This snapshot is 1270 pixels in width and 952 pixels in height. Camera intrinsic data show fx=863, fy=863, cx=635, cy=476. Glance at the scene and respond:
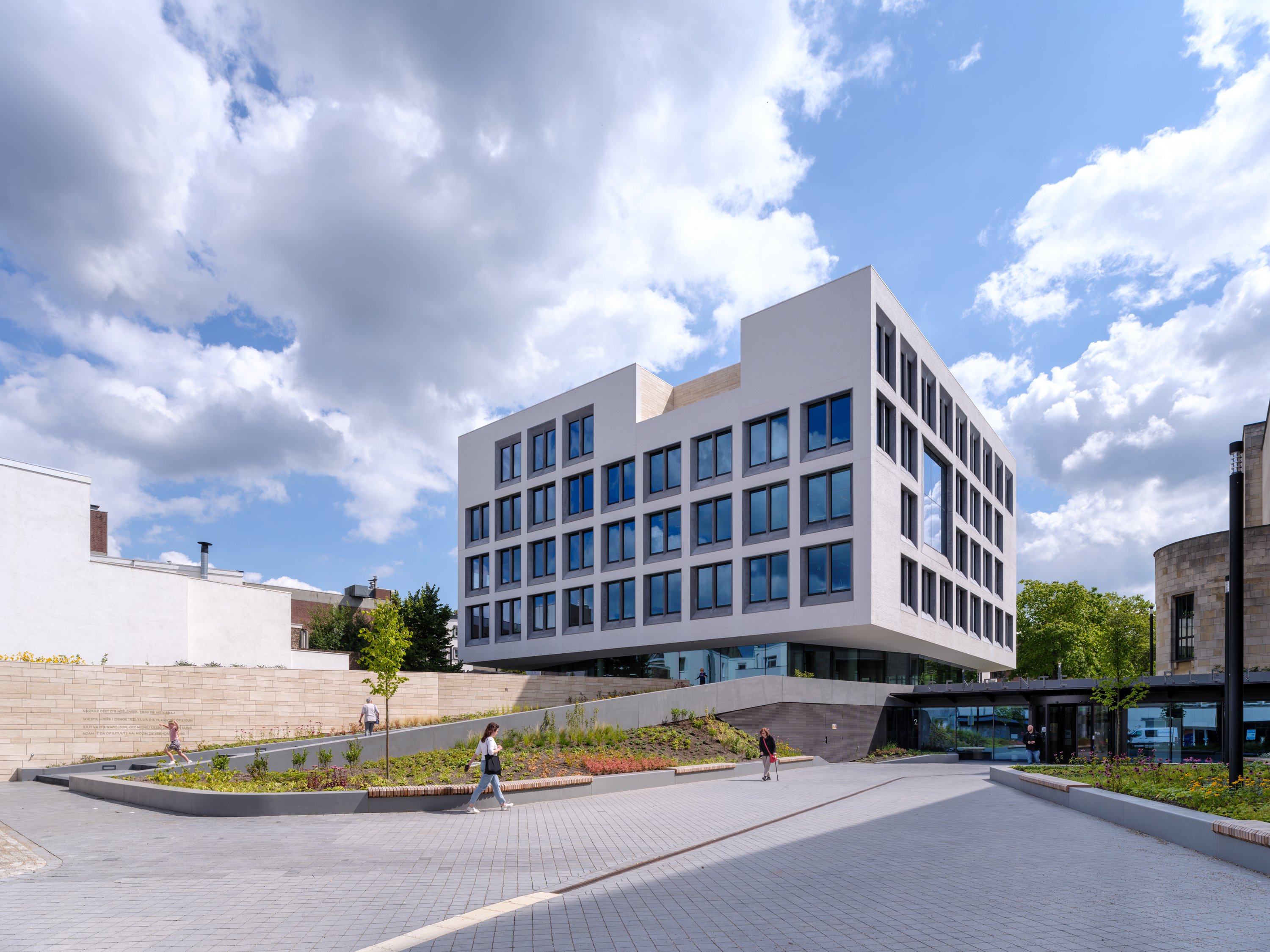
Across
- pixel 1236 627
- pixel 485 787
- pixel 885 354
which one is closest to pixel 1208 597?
pixel 885 354

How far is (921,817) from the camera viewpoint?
1550 cm

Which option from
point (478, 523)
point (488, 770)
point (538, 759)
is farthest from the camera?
point (478, 523)

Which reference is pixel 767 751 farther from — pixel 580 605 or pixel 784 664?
pixel 580 605

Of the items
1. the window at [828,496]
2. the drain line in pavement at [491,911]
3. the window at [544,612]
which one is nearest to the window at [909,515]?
the window at [828,496]

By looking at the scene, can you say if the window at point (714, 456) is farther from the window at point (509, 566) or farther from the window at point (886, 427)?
the window at point (509, 566)

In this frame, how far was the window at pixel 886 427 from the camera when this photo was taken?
37.1 metres

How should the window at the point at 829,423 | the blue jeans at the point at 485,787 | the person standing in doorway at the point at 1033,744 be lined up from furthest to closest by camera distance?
1. the window at the point at 829,423
2. the person standing in doorway at the point at 1033,744
3. the blue jeans at the point at 485,787

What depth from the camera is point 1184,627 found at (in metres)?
47.3

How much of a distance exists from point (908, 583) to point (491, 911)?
34.2 metres

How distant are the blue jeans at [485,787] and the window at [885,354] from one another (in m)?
27.3

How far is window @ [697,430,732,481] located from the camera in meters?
40.7

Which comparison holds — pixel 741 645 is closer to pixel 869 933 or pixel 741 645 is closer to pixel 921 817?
pixel 921 817

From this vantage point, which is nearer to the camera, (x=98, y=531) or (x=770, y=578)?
(x=770, y=578)

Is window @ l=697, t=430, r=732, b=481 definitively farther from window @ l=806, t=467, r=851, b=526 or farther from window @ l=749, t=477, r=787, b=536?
window @ l=806, t=467, r=851, b=526
